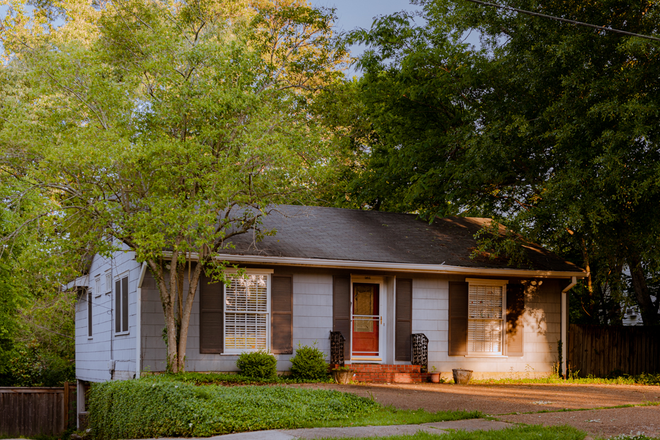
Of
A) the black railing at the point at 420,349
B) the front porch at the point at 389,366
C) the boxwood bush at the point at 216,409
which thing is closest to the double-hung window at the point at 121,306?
the front porch at the point at 389,366

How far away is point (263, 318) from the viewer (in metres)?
14.3

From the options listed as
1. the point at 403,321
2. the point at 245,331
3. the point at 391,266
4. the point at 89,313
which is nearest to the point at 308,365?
the point at 245,331

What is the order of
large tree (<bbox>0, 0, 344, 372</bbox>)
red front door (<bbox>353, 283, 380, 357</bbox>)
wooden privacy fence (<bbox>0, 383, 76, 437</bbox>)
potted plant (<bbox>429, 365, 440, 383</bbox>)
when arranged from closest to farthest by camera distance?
large tree (<bbox>0, 0, 344, 372</bbox>) → potted plant (<bbox>429, 365, 440, 383</bbox>) → red front door (<bbox>353, 283, 380, 357</bbox>) → wooden privacy fence (<bbox>0, 383, 76, 437</bbox>)

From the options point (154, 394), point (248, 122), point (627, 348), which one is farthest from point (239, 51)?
point (627, 348)

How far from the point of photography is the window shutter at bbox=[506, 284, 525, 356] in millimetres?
15992

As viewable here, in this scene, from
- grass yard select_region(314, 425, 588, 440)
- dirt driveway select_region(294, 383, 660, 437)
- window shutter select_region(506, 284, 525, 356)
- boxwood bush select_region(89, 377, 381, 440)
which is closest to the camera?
grass yard select_region(314, 425, 588, 440)

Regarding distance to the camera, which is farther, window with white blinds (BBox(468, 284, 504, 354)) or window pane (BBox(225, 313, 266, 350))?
window with white blinds (BBox(468, 284, 504, 354))

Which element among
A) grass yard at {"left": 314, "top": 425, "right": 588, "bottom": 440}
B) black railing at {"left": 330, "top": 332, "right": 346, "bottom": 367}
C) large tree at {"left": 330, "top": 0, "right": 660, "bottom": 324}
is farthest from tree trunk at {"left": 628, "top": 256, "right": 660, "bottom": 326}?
grass yard at {"left": 314, "top": 425, "right": 588, "bottom": 440}

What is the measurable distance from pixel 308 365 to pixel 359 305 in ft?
7.50

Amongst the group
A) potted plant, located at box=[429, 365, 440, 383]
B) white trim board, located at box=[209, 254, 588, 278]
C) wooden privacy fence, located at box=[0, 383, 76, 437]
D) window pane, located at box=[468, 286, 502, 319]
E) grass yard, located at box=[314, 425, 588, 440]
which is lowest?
wooden privacy fence, located at box=[0, 383, 76, 437]

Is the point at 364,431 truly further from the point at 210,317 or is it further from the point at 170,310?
the point at 210,317

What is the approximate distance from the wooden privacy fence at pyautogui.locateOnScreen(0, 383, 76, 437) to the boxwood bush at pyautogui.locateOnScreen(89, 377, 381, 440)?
33.9ft

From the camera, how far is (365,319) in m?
15.6

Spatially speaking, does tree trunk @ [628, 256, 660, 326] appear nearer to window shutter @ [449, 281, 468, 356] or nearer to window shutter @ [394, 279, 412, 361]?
window shutter @ [449, 281, 468, 356]
